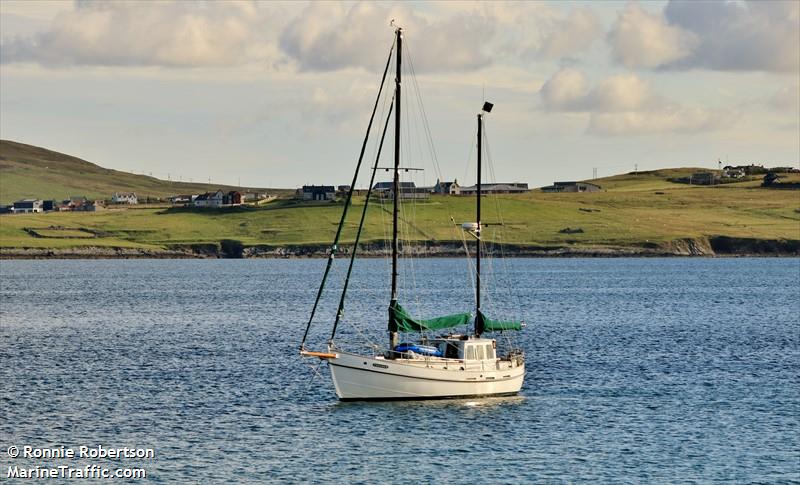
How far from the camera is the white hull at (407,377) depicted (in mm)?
60531

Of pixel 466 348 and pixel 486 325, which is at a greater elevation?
pixel 486 325

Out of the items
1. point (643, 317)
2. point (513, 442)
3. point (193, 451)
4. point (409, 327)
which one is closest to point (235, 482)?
point (193, 451)

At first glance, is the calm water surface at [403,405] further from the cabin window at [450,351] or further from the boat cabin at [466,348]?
the cabin window at [450,351]

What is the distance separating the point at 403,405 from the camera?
61031mm

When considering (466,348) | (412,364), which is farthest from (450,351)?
(412,364)

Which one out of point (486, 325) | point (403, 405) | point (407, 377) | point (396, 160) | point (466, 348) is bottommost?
point (403, 405)

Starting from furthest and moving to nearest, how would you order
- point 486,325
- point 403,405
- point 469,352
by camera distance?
1. point 486,325
2. point 469,352
3. point 403,405

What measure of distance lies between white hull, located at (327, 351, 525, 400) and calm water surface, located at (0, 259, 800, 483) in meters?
0.76

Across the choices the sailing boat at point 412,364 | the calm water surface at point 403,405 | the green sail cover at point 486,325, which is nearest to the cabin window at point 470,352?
the sailing boat at point 412,364

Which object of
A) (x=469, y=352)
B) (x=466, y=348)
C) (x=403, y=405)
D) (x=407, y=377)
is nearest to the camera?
(x=407, y=377)

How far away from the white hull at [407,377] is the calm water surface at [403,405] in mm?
758

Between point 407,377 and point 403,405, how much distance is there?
1392 mm

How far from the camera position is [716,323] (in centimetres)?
11412

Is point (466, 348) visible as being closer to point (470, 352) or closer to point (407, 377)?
point (470, 352)
